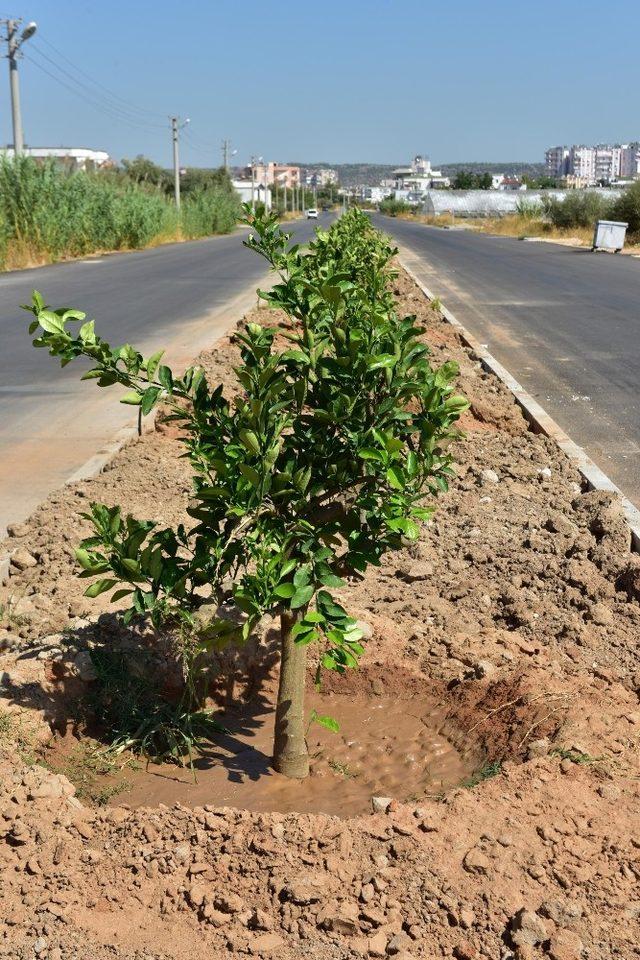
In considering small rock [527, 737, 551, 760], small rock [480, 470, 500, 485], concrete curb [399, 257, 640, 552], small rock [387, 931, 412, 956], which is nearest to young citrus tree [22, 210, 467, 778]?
small rock [527, 737, 551, 760]

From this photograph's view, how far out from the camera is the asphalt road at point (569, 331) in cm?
910

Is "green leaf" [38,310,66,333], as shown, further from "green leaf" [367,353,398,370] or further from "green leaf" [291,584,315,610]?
"green leaf" [291,584,315,610]

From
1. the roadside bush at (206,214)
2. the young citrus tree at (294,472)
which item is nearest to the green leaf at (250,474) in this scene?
the young citrus tree at (294,472)

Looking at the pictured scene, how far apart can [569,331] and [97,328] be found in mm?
6949

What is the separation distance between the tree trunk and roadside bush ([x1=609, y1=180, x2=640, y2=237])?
43.8m

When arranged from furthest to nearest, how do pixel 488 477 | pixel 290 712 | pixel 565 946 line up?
pixel 488 477, pixel 290 712, pixel 565 946

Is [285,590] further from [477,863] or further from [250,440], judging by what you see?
[477,863]

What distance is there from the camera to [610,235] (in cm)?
3903

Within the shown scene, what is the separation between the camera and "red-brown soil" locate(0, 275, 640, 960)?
2598mm

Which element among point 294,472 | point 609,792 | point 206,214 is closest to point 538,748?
point 609,792

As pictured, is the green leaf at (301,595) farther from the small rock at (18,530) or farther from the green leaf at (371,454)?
the small rock at (18,530)

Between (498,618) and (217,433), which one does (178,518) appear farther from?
(217,433)

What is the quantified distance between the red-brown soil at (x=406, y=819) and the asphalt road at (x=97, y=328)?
8.17ft

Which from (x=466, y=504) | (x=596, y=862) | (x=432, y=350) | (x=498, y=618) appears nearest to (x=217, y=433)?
(x=596, y=862)
